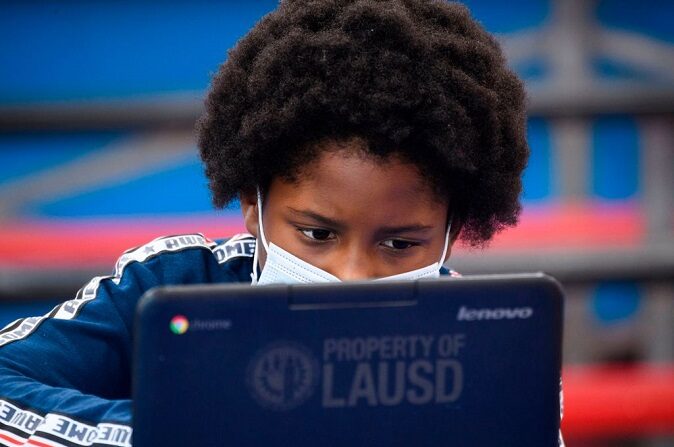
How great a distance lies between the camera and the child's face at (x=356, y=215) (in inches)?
34.8

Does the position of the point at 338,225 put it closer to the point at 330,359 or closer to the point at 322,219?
the point at 322,219

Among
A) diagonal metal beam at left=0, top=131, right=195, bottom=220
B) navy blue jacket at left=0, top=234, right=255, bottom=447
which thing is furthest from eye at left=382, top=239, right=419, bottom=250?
diagonal metal beam at left=0, top=131, right=195, bottom=220

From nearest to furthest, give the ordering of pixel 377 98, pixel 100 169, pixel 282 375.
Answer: pixel 282 375, pixel 377 98, pixel 100 169

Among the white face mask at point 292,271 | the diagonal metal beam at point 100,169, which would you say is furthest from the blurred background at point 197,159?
the white face mask at point 292,271

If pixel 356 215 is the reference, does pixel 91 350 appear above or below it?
below

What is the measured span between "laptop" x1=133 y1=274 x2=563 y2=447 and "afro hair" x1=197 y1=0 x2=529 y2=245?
350mm

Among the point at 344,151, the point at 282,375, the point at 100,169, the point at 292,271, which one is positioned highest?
the point at 100,169

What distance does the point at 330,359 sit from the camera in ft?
1.77

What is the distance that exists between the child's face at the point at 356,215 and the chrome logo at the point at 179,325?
0.36 metres

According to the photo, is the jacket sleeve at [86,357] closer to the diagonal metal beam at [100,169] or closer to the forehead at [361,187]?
the forehead at [361,187]

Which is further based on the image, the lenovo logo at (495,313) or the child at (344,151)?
the child at (344,151)

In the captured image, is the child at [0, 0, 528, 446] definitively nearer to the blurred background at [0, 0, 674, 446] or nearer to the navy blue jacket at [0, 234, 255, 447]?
the navy blue jacket at [0, 234, 255, 447]

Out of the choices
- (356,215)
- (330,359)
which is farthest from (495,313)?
(356,215)

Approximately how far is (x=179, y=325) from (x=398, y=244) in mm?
420
